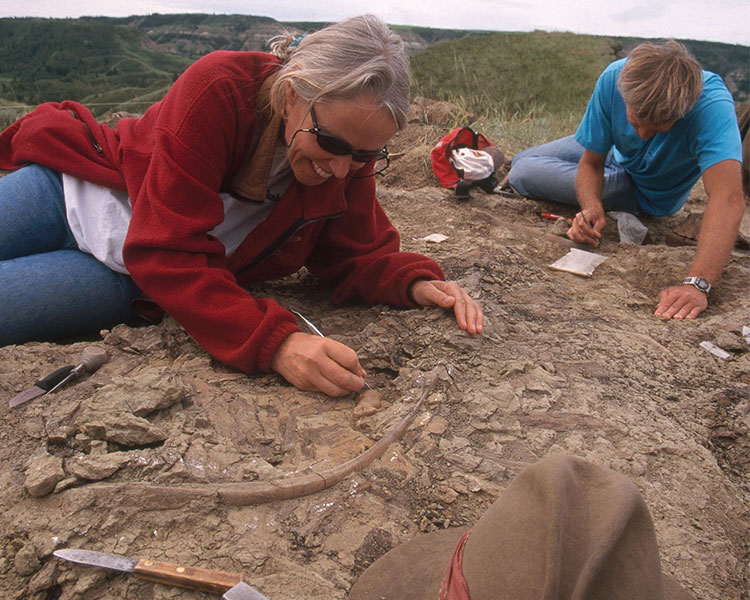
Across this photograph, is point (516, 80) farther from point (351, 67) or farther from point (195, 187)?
point (195, 187)

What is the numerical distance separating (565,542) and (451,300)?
127cm

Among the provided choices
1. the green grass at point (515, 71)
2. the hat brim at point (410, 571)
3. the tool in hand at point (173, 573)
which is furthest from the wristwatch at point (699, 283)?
the green grass at point (515, 71)

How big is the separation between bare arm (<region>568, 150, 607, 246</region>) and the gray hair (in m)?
2.05

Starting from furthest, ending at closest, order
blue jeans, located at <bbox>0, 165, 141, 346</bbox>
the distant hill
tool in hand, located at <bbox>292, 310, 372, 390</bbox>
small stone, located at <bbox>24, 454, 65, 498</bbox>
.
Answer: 1. the distant hill
2. blue jeans, located at <bbox>0, 165, 141, 346</bbox>
3. tool in hand, located at <bbox>292, 310, 372, 390</bbox>
4. small stone, located at <bbox>24, 454, 65, 498</bbox>

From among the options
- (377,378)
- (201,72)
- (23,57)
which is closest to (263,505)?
(377,378)

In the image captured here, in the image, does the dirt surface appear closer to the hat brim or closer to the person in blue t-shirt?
the hat brim

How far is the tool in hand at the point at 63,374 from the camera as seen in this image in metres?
1.58

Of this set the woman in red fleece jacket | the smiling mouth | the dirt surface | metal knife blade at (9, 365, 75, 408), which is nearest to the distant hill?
the woman in red fleece jacket

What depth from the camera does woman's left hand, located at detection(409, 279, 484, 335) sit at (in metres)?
1.93

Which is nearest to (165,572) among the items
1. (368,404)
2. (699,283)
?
(368,404)

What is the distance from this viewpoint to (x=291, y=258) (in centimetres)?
213

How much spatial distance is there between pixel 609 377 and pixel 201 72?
1624 millimetres

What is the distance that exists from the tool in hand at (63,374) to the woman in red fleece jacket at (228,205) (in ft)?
0.89

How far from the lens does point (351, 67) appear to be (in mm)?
1470
